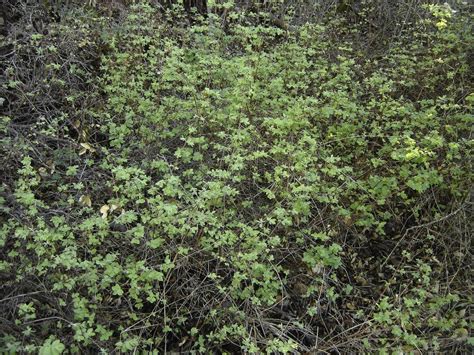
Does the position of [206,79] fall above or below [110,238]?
above

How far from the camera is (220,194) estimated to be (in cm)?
378

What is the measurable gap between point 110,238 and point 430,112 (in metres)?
3.35

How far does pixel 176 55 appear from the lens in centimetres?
518

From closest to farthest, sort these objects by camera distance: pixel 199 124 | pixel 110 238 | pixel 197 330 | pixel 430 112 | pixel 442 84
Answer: pixel 197 330 → pixel 110 238 → pixel 199 124 → pixel 430 112 → pixel 442 84

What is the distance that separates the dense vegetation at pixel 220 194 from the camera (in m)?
3.39

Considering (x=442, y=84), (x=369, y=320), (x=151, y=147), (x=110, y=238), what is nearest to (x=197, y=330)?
(x=110, y=238)

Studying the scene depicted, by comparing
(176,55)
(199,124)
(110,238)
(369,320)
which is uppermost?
(176,55)

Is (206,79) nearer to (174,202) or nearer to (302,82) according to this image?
(302,82)

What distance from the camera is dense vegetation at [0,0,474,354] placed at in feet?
11.1

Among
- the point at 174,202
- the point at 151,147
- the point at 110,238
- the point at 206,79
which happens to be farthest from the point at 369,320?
the point at 206,79

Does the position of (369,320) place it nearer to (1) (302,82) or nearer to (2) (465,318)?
(2) (465,318)

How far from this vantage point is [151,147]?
14.9 feet

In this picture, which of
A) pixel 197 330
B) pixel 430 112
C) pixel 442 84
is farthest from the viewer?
pixel 442 84

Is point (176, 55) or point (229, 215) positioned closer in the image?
point (229, 215)
